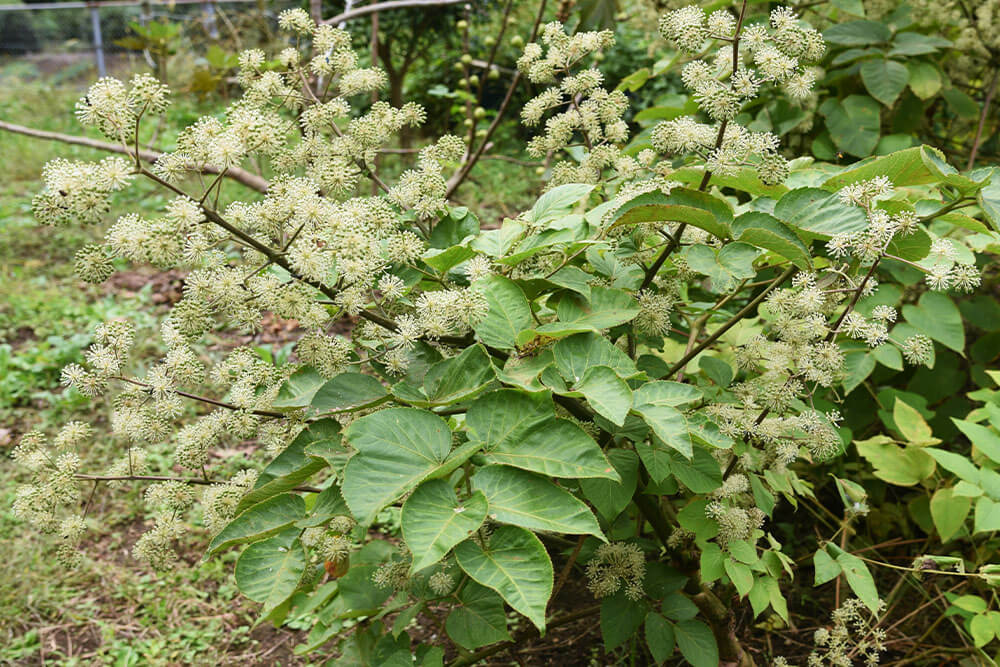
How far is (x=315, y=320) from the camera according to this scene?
1173 mm

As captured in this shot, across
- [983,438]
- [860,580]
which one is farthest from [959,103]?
[860,580]

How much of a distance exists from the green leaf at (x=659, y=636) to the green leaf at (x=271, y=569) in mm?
796

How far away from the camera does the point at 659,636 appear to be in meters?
1.60

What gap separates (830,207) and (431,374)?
28.0 inches

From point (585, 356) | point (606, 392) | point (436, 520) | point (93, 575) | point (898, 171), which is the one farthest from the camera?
point (93, 575)

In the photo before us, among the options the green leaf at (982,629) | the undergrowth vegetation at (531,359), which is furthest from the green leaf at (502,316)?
the green leaf at (982,629)

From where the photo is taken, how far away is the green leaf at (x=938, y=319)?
2211 mm

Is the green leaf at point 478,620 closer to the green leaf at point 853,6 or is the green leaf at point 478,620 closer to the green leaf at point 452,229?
the green leaf at point 452,229

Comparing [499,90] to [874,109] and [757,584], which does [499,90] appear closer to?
[874,109]

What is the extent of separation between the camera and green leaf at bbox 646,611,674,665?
5.21 feet

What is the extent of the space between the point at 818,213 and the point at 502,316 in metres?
0.55

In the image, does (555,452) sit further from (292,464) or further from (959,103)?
(959,103)

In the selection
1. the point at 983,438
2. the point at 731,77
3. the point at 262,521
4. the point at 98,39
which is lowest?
the point at 98,39

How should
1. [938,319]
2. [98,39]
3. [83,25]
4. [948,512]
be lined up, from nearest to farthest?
[948,512] < [938,319] < [98,39] < [83,25]
